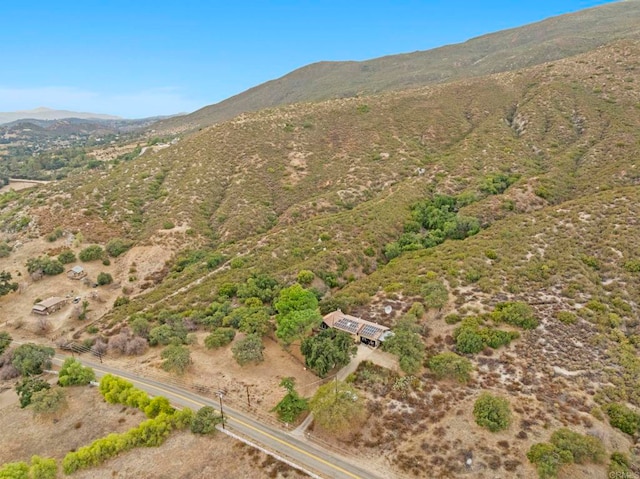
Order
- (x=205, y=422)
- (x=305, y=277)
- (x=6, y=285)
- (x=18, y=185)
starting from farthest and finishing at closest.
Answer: (x=18, y=185) < (x=6, y=285) < (x=305, y=277) < (x=205, y=422)

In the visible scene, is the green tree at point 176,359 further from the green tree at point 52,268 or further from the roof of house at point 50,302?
the green tree at point 52,268

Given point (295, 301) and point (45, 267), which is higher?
point (295, 301)

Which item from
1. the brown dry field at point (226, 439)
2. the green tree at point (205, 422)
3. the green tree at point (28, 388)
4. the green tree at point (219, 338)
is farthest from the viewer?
the green tree at point (219, 338)

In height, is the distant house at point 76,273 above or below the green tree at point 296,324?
below

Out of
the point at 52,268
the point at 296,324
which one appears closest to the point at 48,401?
the point at 296,324

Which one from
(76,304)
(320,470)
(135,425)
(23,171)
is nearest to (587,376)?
(320,470)

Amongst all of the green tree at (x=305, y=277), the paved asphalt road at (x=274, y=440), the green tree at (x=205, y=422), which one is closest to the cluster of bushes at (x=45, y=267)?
the paved asphalt road at (x=274, y=440)

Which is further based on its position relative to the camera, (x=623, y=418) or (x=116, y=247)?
(x=116, y=247)

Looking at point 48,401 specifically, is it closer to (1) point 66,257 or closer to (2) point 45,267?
(2) point 45,267
